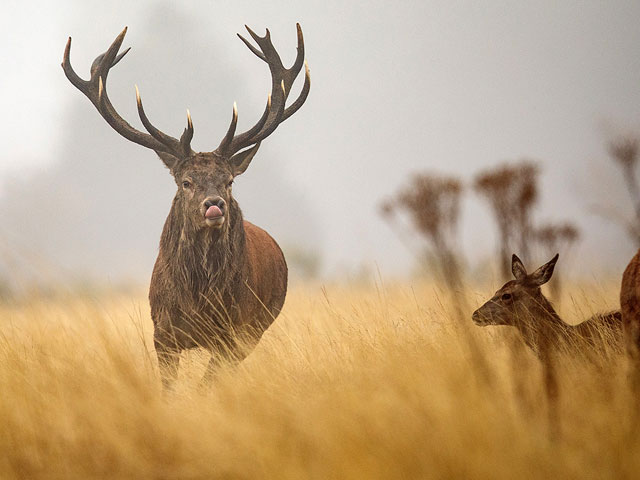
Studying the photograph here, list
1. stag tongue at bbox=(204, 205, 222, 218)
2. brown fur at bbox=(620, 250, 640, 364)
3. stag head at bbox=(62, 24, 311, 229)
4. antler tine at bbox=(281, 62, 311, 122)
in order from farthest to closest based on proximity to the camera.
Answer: antler tine at bbox=(281, 62, 311, 122), stag head at bbox=(62, 24, 311, 229), stag tongue at bbox=(204, 205, 222, 218), brown fur at bbox=(620, 250, 640, 364)

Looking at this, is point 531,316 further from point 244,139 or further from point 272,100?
point 272,100

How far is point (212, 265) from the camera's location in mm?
4609

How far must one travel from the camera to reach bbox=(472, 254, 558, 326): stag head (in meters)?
3.87

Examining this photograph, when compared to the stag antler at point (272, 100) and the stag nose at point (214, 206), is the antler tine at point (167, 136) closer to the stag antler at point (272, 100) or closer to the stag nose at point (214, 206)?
the stag antler at point (272, 100)

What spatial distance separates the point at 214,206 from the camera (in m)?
4.29

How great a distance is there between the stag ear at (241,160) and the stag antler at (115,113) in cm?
32

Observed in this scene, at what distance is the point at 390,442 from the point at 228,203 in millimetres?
2655

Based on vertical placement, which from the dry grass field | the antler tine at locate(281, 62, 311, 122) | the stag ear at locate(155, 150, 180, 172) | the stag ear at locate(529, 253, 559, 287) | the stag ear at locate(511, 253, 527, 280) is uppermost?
the antler tine at locate(281, 62, 311, 122)

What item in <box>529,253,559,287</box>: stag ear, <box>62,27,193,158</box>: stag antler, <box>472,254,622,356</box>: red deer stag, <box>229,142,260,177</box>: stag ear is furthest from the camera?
<box>229,142,260,177</box>: stag ear

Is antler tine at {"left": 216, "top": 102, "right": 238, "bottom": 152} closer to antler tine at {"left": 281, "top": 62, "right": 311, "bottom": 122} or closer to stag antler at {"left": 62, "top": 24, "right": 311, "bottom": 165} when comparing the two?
stag antler at {"left": 62, "top": 24, "right": 311, "bottom": 165}

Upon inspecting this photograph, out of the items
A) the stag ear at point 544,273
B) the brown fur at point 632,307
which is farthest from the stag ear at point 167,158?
the brown fur at point 632,307

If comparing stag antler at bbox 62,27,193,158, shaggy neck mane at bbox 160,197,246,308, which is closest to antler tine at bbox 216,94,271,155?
stag antler at bbox 62,27,193,158

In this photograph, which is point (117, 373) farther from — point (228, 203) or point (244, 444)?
point (228, 203)

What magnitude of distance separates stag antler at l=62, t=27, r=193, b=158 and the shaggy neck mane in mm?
440
